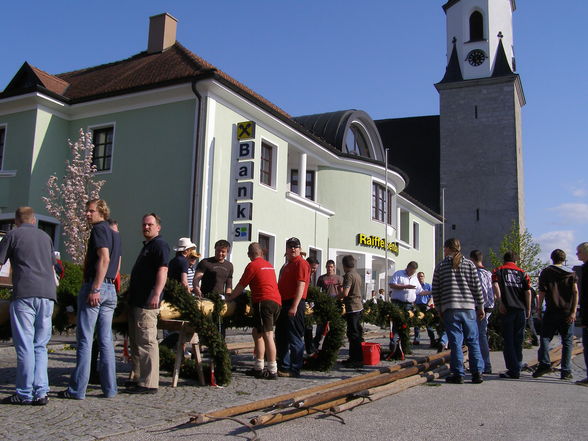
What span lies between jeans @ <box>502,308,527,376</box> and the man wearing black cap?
2944 mm

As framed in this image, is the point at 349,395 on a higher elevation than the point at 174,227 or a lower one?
lower

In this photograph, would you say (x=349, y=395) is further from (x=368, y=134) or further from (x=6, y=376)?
(x=368, y=134)

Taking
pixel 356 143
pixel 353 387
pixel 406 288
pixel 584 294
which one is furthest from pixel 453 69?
pixel 353 387

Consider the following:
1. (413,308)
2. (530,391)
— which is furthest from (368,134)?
(530,391)

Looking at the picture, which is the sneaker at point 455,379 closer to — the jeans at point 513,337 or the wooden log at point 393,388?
the wooden log at point 393,388

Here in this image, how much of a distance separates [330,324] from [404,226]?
28.8 metres

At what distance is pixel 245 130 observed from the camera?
19.1 meters

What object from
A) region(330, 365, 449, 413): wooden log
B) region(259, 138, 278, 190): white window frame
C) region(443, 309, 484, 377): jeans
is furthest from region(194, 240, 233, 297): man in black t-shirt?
region(259, 138, 278, 190): white window frame

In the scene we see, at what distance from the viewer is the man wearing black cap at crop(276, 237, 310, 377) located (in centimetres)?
811

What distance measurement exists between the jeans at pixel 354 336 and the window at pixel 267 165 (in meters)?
12.0

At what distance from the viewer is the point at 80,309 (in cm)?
604

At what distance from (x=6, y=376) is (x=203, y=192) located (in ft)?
36.6

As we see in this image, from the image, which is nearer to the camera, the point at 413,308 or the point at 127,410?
the point at 127,410

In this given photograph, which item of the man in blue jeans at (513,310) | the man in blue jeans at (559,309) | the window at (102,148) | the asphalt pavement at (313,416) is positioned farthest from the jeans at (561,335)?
the window at (102,148)
